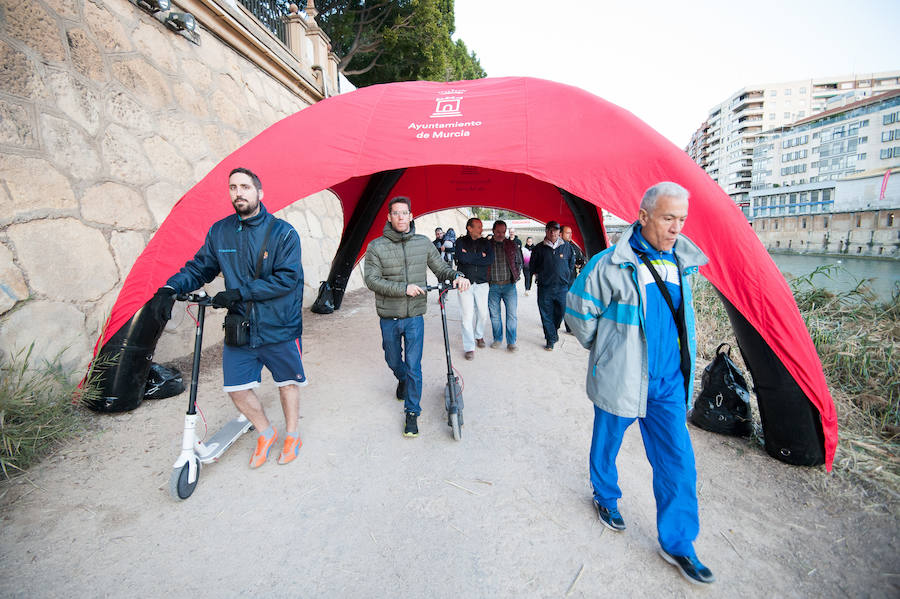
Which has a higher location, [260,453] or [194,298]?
[194,298]

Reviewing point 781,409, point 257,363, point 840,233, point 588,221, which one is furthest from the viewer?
point 840,233

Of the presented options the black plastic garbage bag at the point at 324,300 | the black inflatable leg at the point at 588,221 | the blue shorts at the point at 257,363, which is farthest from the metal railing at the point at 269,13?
the blue shorts at the point at 257,363

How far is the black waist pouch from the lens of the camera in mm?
2506

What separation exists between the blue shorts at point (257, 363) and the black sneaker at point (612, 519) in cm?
222

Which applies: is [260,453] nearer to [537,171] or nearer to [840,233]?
[537,171]

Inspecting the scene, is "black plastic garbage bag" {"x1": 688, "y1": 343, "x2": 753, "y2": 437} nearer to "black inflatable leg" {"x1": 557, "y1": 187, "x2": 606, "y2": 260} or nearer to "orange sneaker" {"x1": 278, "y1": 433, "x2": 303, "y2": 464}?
"black inflatable leg" {"x1": 557, "y1": 187, "x2": 606, "y2": 260}

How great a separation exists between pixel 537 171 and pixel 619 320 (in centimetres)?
176

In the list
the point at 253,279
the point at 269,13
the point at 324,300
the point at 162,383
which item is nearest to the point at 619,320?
the point at 253,279

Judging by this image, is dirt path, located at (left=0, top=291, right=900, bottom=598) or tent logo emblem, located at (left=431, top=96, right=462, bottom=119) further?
tent logo emblem, located at (left=431, top=96, right=462, bottom=119)

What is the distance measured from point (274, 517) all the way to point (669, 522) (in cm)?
226

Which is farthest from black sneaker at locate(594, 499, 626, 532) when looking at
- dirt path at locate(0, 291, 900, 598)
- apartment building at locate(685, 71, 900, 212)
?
apartment building at locate(685, 71, 900, 212)

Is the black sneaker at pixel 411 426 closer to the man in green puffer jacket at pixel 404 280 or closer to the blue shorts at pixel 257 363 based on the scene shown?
the man in green puffer jacket at pixel 404 280

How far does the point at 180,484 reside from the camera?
245cm

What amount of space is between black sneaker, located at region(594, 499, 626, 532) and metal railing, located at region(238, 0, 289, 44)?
1005 cm
